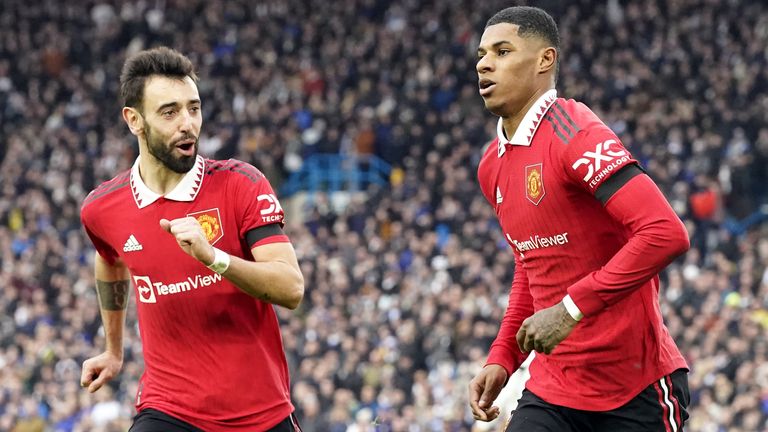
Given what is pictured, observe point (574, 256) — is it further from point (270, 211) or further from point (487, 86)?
point (270, 211)

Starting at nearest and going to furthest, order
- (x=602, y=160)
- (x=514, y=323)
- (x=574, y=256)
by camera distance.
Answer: (x=602, y=160)
(x=574, y=256)
(x=514, y=323)

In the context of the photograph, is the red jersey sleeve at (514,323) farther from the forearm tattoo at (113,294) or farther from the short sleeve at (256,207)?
the forearm tattoo at (113,294)

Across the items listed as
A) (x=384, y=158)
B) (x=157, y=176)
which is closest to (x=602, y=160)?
(x=157, y=176)

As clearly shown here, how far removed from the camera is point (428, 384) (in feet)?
53.5

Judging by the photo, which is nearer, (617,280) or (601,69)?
(617,280)

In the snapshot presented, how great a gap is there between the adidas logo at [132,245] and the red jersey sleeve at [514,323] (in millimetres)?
1484

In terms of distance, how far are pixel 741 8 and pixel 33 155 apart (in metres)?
13.5

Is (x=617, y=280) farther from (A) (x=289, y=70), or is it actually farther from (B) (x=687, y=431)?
(A) (x=289, y=70)

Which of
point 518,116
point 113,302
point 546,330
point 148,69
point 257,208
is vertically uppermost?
point 148,69

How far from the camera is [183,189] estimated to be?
563 cm

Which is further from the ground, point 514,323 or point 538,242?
point 538,242

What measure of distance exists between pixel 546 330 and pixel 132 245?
1.80 m

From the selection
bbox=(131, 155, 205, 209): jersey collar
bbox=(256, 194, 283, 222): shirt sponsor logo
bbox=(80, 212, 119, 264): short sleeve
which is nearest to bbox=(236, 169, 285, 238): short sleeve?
bbox=(256, 194, 283, 222): shirt sponsor logo

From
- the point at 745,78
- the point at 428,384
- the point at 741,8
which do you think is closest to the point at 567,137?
the point at 428,384
